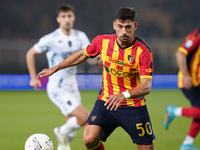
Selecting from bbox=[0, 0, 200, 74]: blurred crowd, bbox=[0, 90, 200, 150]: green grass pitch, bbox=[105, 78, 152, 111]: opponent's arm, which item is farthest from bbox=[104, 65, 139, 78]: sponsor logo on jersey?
bbox=[0, 0, 200, 74]: blurred crowd

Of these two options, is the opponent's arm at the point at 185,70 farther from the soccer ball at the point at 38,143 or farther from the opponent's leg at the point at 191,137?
the soccer ball at the point at 38,143

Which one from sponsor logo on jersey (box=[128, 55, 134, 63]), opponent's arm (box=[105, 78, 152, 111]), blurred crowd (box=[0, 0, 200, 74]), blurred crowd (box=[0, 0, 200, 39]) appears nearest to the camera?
opponent's arm (box=[105, 78, 152, 111])

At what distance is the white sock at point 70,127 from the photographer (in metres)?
4.92

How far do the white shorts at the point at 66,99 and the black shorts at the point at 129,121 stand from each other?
121cm

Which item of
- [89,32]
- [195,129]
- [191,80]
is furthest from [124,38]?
[89,32]

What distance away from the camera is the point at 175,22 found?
16.5 metres

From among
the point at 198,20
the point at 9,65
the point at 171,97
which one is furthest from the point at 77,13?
the point at 171,97

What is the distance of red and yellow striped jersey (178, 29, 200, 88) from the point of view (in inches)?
194

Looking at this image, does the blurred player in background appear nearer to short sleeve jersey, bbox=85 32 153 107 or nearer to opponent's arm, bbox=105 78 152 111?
short sleeve jersey, bbox=85 32 153 107

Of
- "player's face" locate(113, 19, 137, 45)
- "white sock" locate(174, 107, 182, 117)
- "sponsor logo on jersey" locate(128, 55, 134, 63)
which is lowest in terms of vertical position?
"white sock" locate(174, 107, 182, 117)

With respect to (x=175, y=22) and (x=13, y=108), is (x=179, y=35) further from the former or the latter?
(x=13, y=108)

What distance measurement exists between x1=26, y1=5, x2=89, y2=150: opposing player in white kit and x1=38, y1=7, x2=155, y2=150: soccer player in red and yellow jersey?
115cm

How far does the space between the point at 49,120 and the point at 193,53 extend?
3.98 metres

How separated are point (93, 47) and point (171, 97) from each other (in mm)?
7782
